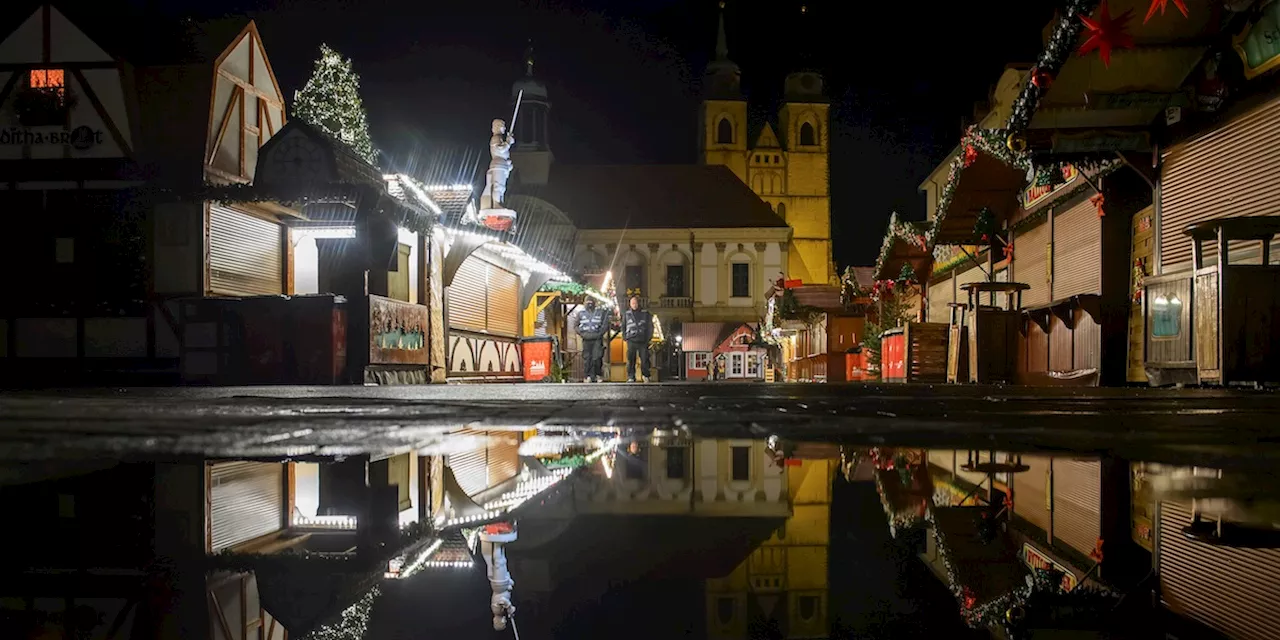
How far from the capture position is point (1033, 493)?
1.73 metres

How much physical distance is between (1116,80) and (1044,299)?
16.9 ft

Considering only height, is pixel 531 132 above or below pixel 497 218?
above

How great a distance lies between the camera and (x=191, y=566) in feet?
3.51

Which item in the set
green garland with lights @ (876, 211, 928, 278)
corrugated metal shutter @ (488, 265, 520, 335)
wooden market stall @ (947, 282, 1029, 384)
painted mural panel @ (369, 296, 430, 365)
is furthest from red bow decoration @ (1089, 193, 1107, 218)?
corrugated metal shutter @ (488, 265, 520, 335)

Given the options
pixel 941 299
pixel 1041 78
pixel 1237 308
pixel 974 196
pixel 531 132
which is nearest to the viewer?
pixel 1237 308

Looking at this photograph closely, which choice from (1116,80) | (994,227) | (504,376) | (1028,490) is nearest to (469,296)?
(504,376)

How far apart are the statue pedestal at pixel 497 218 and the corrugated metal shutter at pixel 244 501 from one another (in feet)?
58.0

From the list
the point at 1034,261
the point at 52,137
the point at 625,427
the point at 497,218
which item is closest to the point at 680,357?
the point at 497,218

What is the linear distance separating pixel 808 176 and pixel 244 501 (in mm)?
64552

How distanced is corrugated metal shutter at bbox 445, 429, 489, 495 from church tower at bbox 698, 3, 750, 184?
61755 mm

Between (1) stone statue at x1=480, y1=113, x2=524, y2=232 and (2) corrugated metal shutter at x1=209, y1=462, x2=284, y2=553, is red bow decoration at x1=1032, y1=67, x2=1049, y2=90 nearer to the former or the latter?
(2) corrugated metal shutter at x1=209, y1=462, x2=284, y2=553

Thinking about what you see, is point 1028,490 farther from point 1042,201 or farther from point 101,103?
point 101,103

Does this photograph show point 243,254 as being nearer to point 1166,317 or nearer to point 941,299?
point 1166,317

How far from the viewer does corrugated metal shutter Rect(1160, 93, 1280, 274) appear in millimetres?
8969
